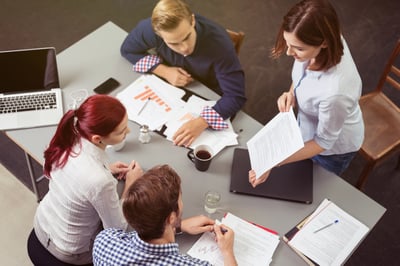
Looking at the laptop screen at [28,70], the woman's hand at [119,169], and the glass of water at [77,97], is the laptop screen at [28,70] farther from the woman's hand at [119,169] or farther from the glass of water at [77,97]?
the woman's hand at [119,169]

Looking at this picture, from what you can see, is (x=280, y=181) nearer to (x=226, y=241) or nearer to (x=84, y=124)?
(x=226, y=241)

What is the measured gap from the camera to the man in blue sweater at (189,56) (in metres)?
2.06

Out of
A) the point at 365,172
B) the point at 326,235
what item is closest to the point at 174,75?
the point at 326,235

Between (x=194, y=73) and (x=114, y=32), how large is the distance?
53 cm

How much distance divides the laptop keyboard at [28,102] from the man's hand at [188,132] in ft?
2.08

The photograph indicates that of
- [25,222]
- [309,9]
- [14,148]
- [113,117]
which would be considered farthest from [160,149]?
[14,148]

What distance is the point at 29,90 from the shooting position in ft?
7.37

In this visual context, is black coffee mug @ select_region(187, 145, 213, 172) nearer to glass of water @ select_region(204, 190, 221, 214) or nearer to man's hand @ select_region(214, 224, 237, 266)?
glass of water @ select_region(204, 190, 221, 214)

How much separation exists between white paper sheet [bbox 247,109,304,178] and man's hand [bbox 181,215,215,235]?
0.31m

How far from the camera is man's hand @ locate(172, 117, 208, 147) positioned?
2113 mm

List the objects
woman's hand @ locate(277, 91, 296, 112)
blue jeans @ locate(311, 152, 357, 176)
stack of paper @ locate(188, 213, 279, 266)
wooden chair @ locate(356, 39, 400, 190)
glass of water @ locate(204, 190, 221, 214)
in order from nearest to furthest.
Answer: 1. stack of paper @ locate(188, 213, 279, 266)
2. glass of water @ locate(204, 190, 221, 214)
3. woman's hand @ locate(277, 91, 296, 112)
4. blue jeans @ locate(311, 152, 357, 176)
5. wooden chair @ locate(356, 39, 400, 190)

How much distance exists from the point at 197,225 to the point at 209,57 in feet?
2.88

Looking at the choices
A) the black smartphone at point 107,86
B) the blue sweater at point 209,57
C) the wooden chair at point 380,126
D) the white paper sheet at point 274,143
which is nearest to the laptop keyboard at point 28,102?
the black smartphone at point 107,86

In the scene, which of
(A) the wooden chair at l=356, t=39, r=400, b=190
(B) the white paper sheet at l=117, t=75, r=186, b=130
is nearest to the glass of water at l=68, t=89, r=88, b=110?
(B) the white paper sheet at l=117, t=75, r=186, b=130
